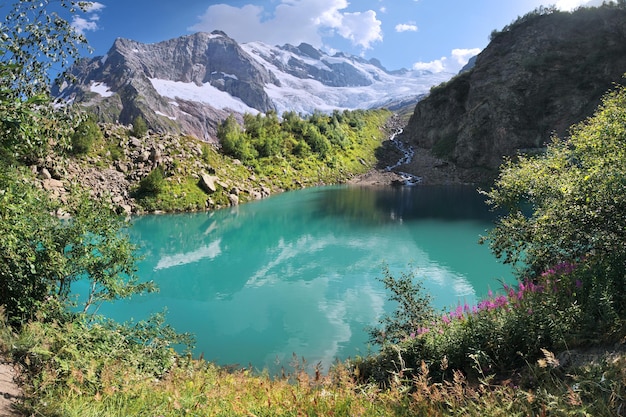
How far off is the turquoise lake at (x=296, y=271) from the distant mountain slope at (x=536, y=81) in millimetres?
39531

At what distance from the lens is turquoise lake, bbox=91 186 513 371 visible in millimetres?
15539

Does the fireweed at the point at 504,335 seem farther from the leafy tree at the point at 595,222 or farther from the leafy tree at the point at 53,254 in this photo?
the leafy tree at the point at 53,254

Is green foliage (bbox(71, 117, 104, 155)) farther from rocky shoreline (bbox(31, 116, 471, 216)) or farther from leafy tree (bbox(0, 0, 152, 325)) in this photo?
leafy tree (bbox(0, 0, 152, 325))

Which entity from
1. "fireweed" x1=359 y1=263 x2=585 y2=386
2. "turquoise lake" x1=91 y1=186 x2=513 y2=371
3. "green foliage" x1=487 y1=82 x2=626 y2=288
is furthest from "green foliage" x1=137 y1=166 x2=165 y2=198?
"fireweed" x1=359 y1=263 x2=585 y2=386

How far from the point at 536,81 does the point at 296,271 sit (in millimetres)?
80974

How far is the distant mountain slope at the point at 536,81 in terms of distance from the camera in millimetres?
72375

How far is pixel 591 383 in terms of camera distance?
4516 millimetres

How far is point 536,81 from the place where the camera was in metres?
78.9

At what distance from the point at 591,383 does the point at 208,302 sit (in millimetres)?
18405

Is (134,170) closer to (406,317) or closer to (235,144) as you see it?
(235,144)

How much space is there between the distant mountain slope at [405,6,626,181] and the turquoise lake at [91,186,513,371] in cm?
3953

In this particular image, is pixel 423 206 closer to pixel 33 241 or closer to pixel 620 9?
pixel 33 241

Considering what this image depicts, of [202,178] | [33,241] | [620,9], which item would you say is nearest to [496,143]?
[620,9]

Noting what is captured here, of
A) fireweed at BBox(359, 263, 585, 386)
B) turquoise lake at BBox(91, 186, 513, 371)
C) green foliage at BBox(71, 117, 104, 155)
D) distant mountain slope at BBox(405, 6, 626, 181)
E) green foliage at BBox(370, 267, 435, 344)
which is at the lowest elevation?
turquoise lake at BBox(91, 186, 513, 371)
